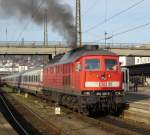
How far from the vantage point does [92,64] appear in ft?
78.5

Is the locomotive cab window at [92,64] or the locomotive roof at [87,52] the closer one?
the locomotive cab window at [92,64]

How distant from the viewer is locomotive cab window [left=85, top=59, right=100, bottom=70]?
78.1ft

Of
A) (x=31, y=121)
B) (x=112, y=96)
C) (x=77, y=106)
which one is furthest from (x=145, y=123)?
(x=31, y=121)

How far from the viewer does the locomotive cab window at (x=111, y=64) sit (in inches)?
942

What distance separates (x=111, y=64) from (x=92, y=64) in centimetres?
105

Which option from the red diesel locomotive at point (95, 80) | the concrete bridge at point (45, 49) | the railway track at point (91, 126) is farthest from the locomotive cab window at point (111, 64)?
the concrete bridge at point (45, 49)

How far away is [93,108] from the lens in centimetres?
2394

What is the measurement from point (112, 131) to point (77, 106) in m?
→ 7.03

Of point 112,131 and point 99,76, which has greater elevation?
point 99,76

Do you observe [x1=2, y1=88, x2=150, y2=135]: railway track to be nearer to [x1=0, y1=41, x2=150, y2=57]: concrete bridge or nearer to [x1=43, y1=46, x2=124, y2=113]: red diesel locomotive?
[x1=43, y1=46, x2=124, y2=113]: red diesel locomotive

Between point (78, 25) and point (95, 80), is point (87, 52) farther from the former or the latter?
point (78, 25)

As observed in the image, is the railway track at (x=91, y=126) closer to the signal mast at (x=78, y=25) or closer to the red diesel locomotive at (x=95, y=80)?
the red diesel locomotive at (x=95, y=80)

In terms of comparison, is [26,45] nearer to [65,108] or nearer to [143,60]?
[65,108]

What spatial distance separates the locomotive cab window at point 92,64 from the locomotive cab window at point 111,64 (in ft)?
1.63
